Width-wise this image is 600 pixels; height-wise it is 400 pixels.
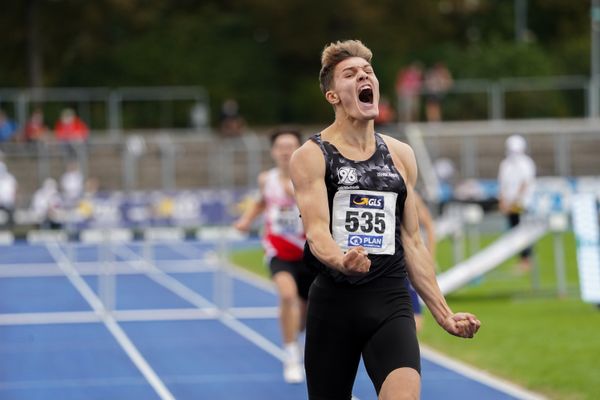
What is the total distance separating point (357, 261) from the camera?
6180 mm

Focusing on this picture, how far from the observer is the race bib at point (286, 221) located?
11523 mm

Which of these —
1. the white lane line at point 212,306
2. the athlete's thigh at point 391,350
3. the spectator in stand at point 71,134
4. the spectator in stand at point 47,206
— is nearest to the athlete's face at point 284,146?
the white lane line at point 212,306

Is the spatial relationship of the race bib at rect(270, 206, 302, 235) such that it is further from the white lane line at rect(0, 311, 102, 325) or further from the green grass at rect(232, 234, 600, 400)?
the white lane line at rect(0, 311, 102, 325)

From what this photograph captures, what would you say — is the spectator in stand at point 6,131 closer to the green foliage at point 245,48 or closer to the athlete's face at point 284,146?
the green foliage at point 245,48

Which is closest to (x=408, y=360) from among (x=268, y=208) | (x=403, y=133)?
(x=268, y=208)

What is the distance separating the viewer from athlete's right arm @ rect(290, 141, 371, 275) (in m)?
6.59

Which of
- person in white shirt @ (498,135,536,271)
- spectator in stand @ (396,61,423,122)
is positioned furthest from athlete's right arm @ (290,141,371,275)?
spectator in stand @ (396,61,423,122)

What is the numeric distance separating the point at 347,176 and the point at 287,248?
4.85 m

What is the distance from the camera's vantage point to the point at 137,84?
5312 cm

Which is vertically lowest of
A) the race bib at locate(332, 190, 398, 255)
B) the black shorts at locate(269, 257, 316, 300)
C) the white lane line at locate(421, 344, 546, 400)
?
the white lane line at locate(421, 344, 546, 400)

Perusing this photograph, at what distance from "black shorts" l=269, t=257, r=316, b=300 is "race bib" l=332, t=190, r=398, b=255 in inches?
181

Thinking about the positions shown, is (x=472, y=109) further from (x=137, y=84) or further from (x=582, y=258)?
(x=582, y=258)

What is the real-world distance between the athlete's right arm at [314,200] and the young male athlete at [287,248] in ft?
14.9

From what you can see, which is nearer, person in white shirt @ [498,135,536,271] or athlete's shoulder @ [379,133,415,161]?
athlete's shoulder @ [379,133,415,161]
